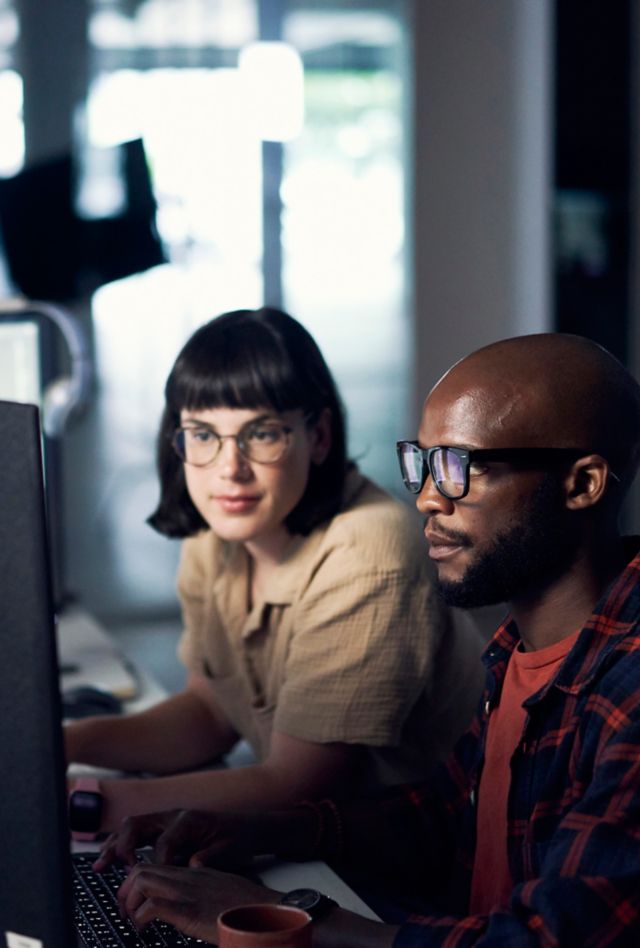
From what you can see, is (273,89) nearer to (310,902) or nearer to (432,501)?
(432,501)

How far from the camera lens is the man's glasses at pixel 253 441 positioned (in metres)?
1.74

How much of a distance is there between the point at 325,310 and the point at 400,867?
3.87m

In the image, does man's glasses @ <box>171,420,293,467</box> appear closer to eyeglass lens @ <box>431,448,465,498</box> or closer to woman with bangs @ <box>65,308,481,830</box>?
woman with bangs @ <box>65,308,481,830</box>

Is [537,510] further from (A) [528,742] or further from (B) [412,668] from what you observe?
(B) [412,668]

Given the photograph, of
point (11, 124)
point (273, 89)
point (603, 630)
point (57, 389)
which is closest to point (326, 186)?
point (273, 89)

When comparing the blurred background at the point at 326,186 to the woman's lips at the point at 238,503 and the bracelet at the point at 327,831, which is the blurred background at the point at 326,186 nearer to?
the woman's lips at the point at 238,503

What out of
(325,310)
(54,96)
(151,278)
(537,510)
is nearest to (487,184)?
(325,310)

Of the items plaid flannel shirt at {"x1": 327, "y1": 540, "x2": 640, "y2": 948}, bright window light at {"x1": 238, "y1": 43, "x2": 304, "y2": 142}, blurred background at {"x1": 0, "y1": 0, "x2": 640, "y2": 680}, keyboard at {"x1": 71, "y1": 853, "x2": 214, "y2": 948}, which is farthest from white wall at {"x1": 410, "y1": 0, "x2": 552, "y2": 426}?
keyboard at {"x1": 71, "y1": 853, "x2": 214, "y2": 948}

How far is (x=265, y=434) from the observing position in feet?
5.73

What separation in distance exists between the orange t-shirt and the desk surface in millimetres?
134

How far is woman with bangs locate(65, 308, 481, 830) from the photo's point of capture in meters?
1.61

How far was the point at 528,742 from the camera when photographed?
1.22 meters

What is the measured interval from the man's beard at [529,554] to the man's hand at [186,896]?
343mm

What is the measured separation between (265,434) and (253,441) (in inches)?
0.7
